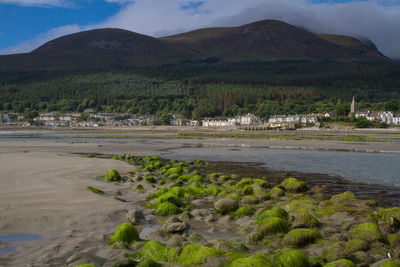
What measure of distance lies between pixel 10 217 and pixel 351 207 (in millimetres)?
10856

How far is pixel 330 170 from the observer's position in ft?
69.4

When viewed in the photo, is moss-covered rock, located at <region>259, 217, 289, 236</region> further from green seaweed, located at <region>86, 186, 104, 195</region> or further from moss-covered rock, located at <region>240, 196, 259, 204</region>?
green seaweed, located at <region>86, 186, 104, 195</region>

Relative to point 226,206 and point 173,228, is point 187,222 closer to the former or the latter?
point 173,228

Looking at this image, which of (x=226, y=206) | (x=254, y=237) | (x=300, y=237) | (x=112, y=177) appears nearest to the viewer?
(x=300, y=237)

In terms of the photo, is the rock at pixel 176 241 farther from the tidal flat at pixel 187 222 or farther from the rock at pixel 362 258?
the rock at pixel 362 258

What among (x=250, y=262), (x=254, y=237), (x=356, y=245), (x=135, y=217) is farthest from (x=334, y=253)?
(x=135, y=217)

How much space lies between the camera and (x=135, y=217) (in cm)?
987

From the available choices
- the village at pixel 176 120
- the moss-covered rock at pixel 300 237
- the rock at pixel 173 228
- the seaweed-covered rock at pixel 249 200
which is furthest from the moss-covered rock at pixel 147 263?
the village at pixel 176 120

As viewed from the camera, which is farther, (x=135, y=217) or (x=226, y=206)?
(x=226, y=206)

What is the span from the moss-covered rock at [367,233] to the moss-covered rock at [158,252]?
4754 mm

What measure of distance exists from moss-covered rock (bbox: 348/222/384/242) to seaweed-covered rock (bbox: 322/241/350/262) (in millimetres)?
1200

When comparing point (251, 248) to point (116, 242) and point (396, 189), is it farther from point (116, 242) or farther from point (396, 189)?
point (396, 189)

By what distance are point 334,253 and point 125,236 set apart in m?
4.89

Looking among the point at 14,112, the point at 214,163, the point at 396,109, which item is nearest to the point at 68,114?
the point at 14,112
